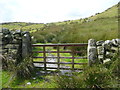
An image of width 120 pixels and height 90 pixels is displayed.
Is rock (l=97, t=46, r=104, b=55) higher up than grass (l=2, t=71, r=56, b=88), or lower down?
higher up

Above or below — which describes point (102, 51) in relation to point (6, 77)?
above

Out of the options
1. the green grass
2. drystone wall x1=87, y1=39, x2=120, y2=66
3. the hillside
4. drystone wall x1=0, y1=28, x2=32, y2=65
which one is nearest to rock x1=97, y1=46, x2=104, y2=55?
drystone wall x1=87, y1=39, x2=120, y2=66

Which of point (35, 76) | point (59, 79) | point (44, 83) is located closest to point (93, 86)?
point (59, 79)

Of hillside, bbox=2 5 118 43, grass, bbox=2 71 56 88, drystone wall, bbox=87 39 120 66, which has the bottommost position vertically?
grass, bbox=2 71 56 88

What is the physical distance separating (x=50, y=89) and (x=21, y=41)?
2.75 m

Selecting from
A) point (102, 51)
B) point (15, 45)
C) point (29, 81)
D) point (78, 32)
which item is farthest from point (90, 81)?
point (78, 32)

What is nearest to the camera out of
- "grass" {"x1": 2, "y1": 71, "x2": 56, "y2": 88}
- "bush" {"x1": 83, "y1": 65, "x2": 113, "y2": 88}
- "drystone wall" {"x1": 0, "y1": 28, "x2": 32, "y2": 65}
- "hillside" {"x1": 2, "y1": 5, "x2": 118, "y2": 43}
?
"bush" {"x1": 83, "y1": 65, "x2": 113, "y2": 88}

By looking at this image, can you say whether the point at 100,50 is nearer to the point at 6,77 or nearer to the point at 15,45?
the point at 15,45

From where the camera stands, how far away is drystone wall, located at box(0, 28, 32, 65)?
5361mm

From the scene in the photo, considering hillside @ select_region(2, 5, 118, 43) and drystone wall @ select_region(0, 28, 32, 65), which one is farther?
hillside @ select_region(2, 5, 118, 43)

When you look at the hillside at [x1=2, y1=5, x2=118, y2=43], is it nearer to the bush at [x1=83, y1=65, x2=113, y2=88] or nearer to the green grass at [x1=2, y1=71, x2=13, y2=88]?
the green grass at [x1=2, y1=71, x2=13, y2=88]

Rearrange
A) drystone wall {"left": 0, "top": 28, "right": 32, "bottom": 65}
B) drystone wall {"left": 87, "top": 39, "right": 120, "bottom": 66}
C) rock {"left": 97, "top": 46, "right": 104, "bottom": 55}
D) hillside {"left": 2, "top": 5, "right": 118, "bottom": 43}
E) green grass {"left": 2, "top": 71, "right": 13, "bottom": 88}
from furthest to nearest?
hillside {"left": 2, "top": 5, "right": 118, "bottom": 43}, drystone wall {"left": 0, "top": 28, "right": 32, "bottom": 65}, rock {"left": 97, "top": 46, "right": 104, "bottom": 55}, drystone wall {"left": 87, "top": 39, "right": 120, "bottom": 66}, green grass {"left": 2, "top": 71, "right": 13, "bottom": 88}

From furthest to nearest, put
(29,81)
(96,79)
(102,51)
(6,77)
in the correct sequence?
(102,51) < (6,77) < (29,81) < (96,79)

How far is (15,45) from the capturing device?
17.9 ft
